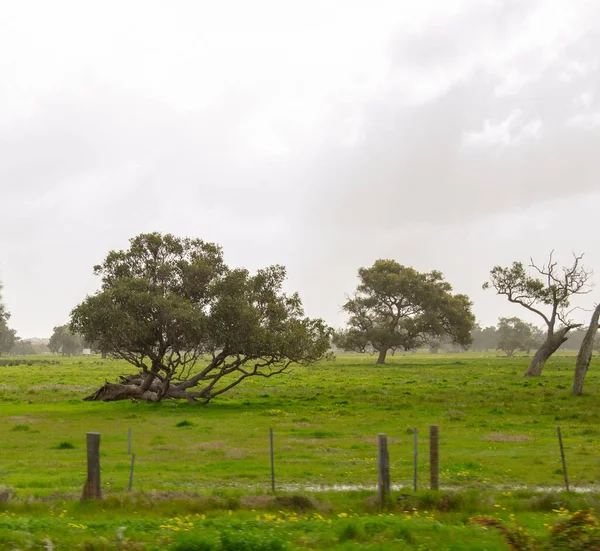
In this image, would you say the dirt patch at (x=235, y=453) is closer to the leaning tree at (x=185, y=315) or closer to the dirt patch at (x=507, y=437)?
the dirt patch at (x=507, y=437)

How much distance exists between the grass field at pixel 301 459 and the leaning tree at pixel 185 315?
3.43 meters

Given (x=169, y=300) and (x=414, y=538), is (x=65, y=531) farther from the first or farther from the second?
(x=169, y=300)

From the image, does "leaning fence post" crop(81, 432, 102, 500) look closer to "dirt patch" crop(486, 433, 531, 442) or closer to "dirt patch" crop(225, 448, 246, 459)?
"dirt patch" crop(225, 448, 246, 459)

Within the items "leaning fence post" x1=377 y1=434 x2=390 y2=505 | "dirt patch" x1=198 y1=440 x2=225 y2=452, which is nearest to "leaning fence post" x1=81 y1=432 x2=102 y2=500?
"leaning fence post" x1=377 y1=434 x2=390 y2=505

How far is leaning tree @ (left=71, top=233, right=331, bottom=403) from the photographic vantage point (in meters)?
40.4

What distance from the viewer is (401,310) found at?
329 feet

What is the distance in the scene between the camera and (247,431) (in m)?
30.4

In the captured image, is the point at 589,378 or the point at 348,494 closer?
the point at 348,494

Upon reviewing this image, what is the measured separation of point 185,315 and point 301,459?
18.8 meters

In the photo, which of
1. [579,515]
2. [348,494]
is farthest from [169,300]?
[579,515]

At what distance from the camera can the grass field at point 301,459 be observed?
13.7 meters

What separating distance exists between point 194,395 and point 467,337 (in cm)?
6115

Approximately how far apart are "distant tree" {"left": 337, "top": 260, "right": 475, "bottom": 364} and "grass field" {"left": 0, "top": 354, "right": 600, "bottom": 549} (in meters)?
46.3

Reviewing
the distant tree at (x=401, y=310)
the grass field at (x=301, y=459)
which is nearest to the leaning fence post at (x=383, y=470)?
the grass field at (x=301, y=459)
